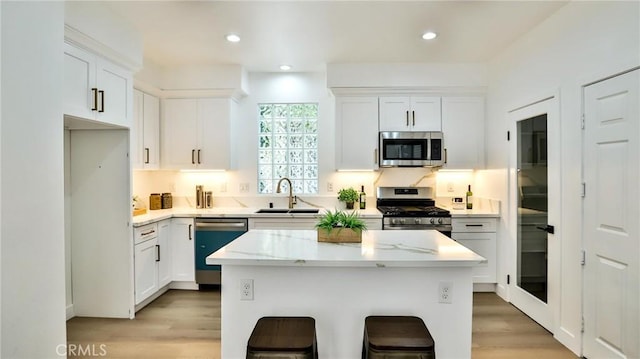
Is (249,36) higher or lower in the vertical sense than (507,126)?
higher

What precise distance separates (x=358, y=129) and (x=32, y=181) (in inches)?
122

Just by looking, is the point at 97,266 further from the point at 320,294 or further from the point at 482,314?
the point at 482,314

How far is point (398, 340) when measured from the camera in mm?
1495

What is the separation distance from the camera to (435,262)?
174cm

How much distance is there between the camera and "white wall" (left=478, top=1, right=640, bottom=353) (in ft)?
6.97

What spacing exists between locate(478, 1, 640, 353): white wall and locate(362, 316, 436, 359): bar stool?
66.5 inches

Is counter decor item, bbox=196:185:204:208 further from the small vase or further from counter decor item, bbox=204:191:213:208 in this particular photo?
the small vase

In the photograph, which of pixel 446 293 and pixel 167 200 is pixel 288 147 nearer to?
pixel 167 200

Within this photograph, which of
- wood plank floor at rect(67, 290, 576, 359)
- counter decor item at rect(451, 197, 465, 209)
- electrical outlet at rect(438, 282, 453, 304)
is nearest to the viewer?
electrical outlet at rect(438, 282, 453, 304)

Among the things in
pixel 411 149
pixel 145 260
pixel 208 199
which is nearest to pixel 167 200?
pixel 208 199

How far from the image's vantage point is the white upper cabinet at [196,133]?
13.4 feet

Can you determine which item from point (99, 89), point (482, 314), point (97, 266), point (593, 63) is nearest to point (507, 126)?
point (593, 63)

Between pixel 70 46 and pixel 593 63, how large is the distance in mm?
3773

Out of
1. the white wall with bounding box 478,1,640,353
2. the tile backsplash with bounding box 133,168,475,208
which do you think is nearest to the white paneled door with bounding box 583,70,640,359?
the white wall with bounding box 478,1,640,353
